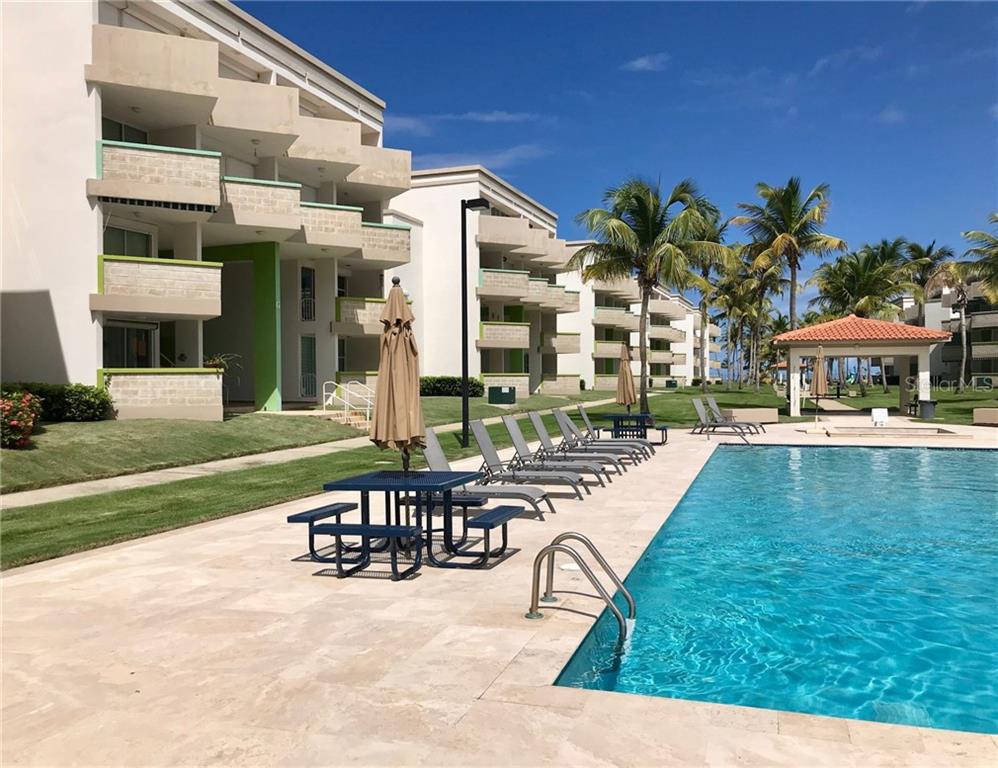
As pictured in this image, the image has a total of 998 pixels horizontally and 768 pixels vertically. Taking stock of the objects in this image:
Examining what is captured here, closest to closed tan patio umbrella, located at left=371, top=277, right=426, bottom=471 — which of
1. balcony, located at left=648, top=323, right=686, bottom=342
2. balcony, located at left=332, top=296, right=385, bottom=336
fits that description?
balcony, located at left=332, top=296, right=385, bottom=336

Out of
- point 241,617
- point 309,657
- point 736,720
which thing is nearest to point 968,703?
point 736,720

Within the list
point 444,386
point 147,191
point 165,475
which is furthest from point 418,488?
point 444,386

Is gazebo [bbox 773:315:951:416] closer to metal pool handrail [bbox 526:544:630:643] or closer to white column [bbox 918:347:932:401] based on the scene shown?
white column [bbox 918:347:932:401]

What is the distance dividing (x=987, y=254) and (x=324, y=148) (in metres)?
36.1

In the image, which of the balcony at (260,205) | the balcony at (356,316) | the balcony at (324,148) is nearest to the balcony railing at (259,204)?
the balcony at (260,205)

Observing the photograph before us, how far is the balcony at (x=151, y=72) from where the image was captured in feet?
68.9

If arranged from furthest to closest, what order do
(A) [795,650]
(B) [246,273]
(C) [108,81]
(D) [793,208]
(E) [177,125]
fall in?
(D) [793,208]
(B) [246,273]
(E) [177,125]
(C) [108,81]
(A) [795,650]

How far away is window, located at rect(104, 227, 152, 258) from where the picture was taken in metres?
22.6

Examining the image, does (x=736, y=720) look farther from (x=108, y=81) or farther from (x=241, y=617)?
(x=108, y=81)

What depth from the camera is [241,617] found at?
247 inches

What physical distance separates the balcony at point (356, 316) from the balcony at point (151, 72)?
9.60m

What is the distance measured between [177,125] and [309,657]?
23.3 meters

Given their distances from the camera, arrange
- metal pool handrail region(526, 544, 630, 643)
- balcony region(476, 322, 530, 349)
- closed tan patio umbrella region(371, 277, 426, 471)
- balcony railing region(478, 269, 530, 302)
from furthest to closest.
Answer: balcony railing region(478, 269, 530, 302)
balcony region(476, 322, 530, 349)
closed tan patio umbrella region(371, 277, 426, 471)
metal pool handrail region(526, 544, 630, 643)

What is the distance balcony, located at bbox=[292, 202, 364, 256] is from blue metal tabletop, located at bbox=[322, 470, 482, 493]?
20.8 metres
